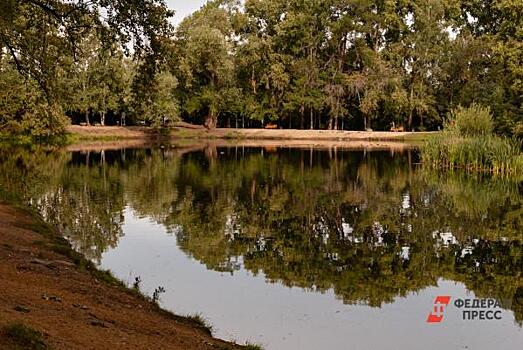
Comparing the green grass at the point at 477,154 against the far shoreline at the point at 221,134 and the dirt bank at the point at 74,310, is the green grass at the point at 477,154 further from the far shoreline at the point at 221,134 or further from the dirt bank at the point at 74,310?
the far shoreline at the point at 221,134

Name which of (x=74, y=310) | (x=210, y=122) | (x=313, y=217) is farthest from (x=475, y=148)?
(x=210, y=122)

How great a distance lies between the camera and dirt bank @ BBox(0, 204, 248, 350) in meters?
8.06

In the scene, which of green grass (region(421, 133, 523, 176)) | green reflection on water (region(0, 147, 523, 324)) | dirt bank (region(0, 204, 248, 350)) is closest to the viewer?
dirt bank (region(0, 204, 248, 350))

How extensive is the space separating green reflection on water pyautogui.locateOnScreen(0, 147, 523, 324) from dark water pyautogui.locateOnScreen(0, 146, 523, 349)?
7 centimetres

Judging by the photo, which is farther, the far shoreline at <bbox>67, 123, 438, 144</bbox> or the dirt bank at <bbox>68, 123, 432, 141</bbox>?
the dirt bank at <bbox>68, 123, 432, 141</bbox>

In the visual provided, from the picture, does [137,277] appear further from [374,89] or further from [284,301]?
[374,89]

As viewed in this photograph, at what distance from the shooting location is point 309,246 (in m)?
19.7

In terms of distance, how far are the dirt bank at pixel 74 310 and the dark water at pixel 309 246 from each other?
1.51 metres

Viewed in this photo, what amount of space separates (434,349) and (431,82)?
77.3 metres

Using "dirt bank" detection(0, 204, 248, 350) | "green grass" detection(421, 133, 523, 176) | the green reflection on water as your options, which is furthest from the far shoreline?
"dirt bank" detection(0, 204, 248, 350)

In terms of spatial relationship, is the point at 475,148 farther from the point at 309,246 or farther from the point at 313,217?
the point at 309,246

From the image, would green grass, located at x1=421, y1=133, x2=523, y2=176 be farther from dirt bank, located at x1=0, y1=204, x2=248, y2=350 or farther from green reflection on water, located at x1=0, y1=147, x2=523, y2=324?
dirt bank, located at x1=0, y1=204, x2=248, y2=350

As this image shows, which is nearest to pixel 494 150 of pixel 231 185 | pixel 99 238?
pixel 231 185

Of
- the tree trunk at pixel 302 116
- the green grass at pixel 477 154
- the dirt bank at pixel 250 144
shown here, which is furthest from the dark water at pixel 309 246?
the tree trunk at pixel 302 116
